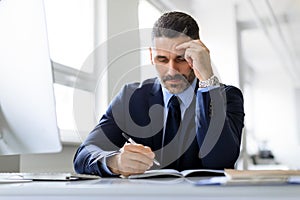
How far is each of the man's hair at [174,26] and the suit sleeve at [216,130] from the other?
0.26 m

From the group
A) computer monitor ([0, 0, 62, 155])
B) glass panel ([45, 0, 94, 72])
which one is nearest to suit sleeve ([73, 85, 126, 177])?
computer monitor ([0, 0, 62, 155])

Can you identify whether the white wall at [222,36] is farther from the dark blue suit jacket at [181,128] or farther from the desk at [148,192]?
the desk at [148,192]

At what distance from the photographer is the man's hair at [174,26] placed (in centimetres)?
145

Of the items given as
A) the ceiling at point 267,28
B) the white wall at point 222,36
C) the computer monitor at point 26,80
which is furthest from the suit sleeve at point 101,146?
the white wall at point 222,36

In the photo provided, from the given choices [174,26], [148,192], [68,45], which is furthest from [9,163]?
[68,45]

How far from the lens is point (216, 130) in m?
1.30

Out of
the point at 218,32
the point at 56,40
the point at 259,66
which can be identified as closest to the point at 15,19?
the point at 56,40

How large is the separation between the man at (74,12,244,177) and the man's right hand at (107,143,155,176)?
0.26 metres

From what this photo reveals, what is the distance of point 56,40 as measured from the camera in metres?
2.57

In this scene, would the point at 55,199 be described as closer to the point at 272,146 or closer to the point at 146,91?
→ the point at 146,91

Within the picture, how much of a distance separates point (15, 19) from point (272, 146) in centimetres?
727

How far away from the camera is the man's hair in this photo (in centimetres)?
145

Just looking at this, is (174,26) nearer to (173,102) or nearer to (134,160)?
(173,102)

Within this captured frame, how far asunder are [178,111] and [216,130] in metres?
0.18
